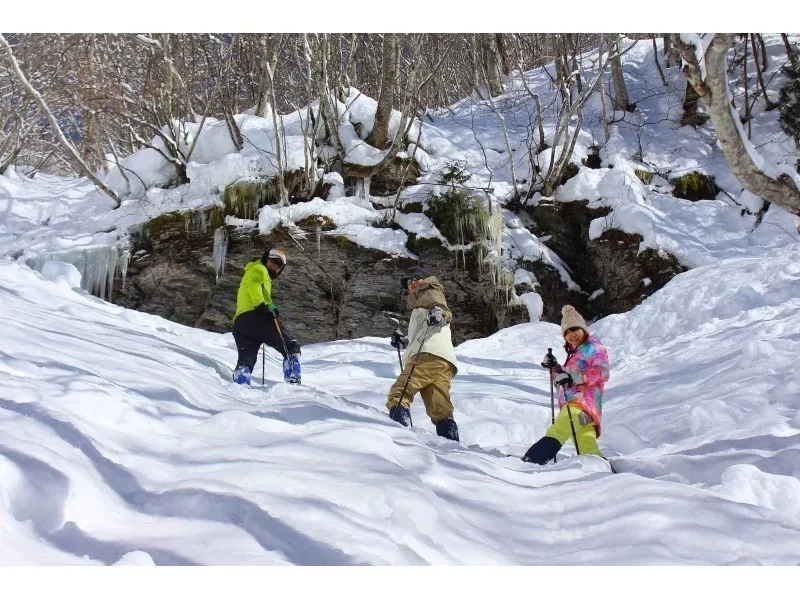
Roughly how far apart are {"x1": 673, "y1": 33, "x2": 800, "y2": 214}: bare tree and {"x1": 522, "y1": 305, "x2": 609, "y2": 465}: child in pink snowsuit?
1.30m

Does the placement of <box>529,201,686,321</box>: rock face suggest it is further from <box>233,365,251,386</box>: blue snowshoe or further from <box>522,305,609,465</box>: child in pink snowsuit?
<box>233,365,251,386</box>: blue snowshoe

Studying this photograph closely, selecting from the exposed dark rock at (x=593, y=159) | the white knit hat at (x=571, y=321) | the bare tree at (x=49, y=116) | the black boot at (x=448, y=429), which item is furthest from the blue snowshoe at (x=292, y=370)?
the exposed dark rock at (x=593, y=159)

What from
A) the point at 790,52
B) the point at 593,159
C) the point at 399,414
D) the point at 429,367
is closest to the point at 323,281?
the point at 429,367

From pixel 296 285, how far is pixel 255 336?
3657mm

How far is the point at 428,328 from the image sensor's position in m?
→ 4.58

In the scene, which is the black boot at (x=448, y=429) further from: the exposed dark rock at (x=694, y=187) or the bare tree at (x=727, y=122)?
the exposed dark rock at (x=694, y=187)

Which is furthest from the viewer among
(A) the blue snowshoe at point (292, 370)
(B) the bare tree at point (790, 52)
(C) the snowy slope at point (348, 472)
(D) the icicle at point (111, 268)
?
(B) the bare tree at point (790, 52)

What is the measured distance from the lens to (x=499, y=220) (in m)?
9.30

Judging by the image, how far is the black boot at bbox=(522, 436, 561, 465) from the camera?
3707 mm

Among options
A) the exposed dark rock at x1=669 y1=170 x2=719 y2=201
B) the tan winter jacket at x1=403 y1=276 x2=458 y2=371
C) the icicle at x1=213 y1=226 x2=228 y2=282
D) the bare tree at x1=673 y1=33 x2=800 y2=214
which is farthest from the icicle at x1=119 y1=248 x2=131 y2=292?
the exposed dark rock at x1=669 y1=170 x2=719 y2=201

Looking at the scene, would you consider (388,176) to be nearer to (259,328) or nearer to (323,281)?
(323,281)

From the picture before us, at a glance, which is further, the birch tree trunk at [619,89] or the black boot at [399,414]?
the birch tree trunk at [619,89]

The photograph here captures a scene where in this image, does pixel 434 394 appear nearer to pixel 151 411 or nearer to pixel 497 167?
pixel 151 411

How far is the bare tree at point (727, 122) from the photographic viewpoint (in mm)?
3338
